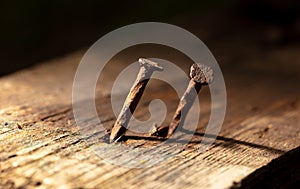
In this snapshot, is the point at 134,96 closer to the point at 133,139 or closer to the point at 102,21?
the point at 133,139

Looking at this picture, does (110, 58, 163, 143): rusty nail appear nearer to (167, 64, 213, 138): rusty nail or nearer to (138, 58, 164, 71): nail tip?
(138, 58, 164, 71): nail tip

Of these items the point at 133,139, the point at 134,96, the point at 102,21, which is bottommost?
the point at 133,139

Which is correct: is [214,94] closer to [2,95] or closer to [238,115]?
[238,115]

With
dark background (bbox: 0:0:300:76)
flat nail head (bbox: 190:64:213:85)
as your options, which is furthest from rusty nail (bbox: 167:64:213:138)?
dark background (bbox: 0:0:300:76)

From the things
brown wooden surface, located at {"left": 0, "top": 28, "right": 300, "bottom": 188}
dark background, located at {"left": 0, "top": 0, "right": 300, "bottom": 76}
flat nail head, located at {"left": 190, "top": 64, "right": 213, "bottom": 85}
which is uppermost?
dark background, located at {"left": 0, "top": 0, "right": 300, "bottom": 76}

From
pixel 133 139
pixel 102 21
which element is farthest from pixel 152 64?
pixel 102 21

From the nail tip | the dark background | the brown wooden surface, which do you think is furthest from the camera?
the dark background

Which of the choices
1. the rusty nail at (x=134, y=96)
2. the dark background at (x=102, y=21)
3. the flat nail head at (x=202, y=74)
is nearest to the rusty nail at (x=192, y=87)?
the flat nail head at (x=202, y=74)
